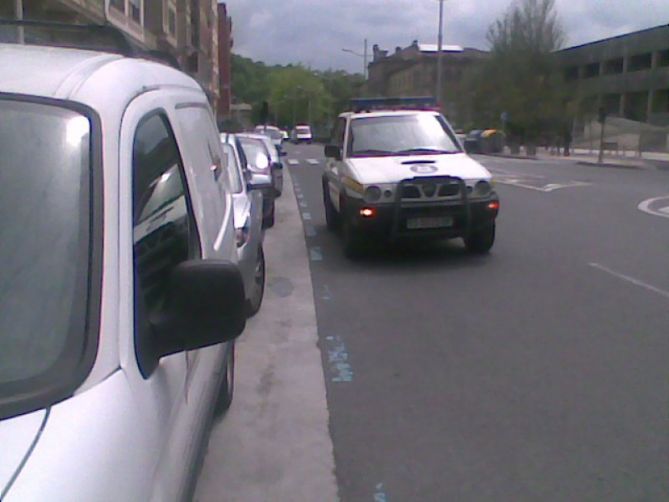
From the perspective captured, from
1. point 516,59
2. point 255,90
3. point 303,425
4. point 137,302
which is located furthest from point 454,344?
point 255,90

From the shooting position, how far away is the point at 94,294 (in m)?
2.13

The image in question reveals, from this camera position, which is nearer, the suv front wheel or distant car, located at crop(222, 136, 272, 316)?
distant car, located at crop(222, 136, 272, 316)

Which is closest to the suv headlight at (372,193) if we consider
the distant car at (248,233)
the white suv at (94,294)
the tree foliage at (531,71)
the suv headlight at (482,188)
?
the suv headlight at (482,188)

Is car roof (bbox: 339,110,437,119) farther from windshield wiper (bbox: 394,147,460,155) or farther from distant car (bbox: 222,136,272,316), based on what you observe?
distant car (bbox: 222,136,272,316)

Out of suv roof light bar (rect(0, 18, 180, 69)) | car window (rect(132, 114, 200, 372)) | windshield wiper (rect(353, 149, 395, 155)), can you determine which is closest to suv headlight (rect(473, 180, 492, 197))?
windshield wiper (rect(353, 149, 395, 155))

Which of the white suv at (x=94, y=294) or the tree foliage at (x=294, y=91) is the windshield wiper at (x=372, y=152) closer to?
the white suv at (x=94, y=294)

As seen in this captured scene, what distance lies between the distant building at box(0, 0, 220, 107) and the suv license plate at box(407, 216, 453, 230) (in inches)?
108

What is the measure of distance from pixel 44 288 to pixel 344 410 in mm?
3301

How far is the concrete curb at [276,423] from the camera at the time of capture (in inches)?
165

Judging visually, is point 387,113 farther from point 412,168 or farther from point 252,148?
point 252,148

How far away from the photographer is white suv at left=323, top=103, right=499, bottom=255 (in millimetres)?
9875

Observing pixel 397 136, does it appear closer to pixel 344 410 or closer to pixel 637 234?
pixel 637 234

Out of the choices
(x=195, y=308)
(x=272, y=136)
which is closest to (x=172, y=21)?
(x=272, y=136)

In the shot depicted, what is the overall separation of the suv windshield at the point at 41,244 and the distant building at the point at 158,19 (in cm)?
173
